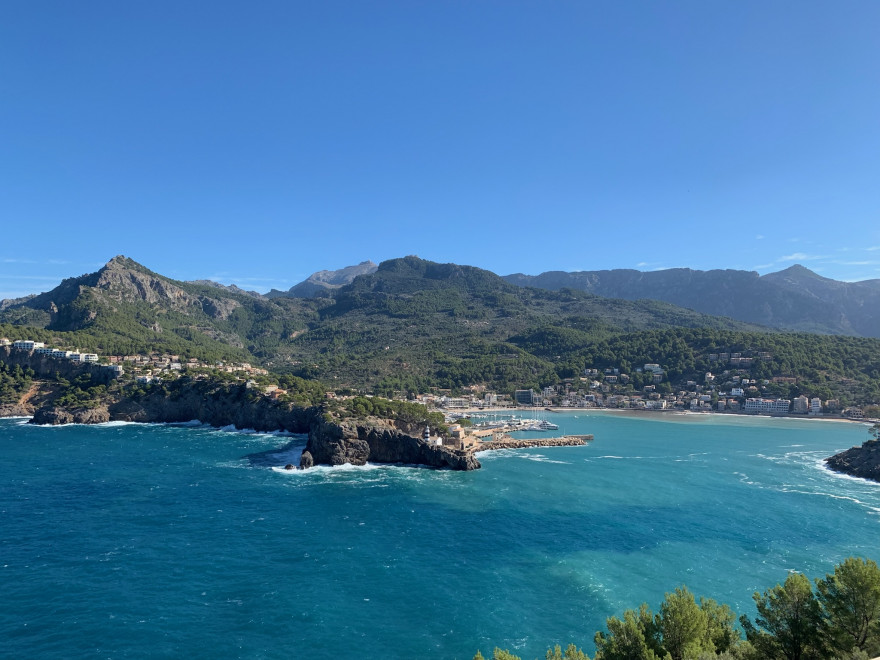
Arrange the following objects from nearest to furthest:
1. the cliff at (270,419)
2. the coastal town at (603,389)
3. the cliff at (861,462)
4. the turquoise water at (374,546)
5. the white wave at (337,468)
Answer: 1. the turquoise water at (374,546)
2. the white wave at (337,468)
3. the cliff at (861,462)
4. the cliff at (270,419)
5. the coastal town at (603,389)

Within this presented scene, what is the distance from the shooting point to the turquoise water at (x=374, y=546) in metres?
29.5

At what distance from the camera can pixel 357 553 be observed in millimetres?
40531

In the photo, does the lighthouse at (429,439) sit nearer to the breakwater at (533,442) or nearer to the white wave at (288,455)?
the breakwater at (533,442)

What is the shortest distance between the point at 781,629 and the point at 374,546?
28767 mm

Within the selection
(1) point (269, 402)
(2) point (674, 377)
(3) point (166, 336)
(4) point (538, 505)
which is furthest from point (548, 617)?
(3) point (166, 336)

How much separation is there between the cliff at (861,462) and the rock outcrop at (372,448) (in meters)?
50.1

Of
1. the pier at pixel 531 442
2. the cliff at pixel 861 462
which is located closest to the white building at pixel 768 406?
the cliff at pixel 861 462

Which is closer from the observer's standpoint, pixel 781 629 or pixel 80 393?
pixel 781 629

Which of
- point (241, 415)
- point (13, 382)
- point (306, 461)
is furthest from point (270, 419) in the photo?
point (13, 382)

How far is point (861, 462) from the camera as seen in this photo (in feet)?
229

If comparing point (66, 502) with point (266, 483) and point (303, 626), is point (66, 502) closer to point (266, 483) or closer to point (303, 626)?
point (266, 483)

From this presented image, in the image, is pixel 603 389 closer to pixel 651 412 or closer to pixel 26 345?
pixel 651 412

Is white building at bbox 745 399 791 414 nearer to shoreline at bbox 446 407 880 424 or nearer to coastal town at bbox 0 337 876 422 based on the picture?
coastal town at bbox 0 337 876 422

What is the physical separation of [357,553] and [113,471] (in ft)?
132
